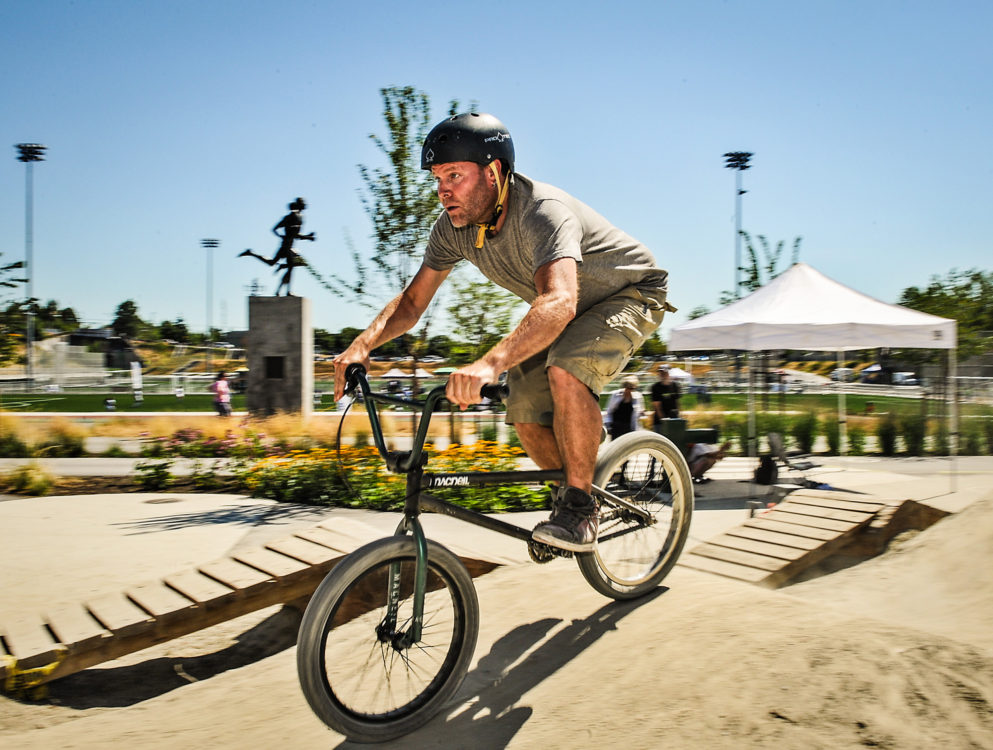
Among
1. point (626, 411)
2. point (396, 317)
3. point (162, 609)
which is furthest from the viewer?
point (626, 411)

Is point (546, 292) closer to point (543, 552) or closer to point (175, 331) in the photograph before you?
point (543, 552)

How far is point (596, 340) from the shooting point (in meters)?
3.11

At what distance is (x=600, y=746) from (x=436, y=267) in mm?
2153

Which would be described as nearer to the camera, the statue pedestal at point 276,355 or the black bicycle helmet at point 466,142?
the black bicycle helmet at point 466,142

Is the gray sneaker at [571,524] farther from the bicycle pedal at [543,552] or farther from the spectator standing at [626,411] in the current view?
the spectator standing at [626,411]

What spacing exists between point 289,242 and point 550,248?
13.5m

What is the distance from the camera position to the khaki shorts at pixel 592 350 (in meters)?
3.08

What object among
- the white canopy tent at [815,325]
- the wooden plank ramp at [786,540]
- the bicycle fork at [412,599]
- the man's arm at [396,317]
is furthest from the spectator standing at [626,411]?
the bicycle fork at [412,599]

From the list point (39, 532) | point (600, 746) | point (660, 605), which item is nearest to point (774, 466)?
point (660, 605)

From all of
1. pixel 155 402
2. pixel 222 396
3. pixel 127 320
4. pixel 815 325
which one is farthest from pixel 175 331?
pixel 815 325

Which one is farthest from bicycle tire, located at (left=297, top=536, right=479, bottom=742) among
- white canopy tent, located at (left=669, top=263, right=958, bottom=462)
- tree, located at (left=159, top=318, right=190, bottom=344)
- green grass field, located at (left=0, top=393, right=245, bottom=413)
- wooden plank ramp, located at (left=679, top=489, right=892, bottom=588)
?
tree, located at (left=159, top=318, right=190, bottom=344)

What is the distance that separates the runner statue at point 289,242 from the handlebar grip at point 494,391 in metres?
13.4

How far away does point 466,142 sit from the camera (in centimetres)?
287

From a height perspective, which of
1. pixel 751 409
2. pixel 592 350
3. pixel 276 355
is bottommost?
pixel 751 409
